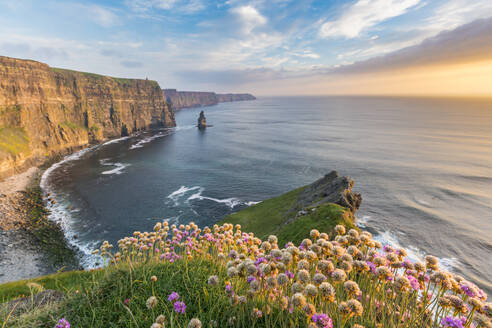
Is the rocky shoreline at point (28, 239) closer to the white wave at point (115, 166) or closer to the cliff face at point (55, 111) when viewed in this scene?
the cliff face at point (55, 111)

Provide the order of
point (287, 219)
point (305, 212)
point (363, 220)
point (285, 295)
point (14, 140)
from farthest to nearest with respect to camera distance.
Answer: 1. point (14, 140)
2. point (363, 220)
3. point (287, 219)
4. point (305, 212)
5. point (285, 295)

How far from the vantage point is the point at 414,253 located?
35.6 meters

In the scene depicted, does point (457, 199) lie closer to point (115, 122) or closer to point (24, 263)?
point (24, 263)

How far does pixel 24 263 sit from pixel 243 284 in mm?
47185

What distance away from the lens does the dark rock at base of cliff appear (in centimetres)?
3419

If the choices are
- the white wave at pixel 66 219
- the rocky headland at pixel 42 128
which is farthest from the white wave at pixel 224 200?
the rocky headland at pixel 42 128

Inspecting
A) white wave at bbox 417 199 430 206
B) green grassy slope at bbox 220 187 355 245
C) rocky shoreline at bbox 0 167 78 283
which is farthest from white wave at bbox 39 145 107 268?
white wave at bbox 417 199 430 206

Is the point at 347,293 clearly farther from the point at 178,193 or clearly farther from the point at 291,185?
the point at 291,185

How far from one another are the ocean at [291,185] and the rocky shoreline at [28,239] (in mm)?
2423

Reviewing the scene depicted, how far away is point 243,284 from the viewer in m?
5.52

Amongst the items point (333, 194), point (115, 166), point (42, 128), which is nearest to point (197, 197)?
point (333, 194)

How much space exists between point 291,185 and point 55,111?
124m

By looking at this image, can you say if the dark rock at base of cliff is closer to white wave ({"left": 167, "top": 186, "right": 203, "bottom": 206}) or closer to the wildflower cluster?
the wildflower cluster

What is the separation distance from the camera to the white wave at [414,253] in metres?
33.0
